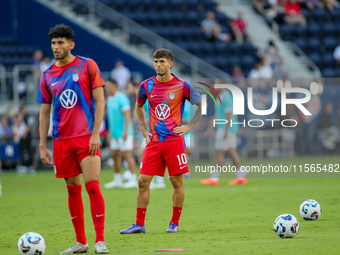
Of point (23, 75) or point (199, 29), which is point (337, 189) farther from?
point (199, 29)

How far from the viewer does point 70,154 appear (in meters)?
6.00

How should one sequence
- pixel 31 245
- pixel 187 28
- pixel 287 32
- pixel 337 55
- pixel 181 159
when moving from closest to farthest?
pixel 31 245 → pixel 181 159 → pixel 337 55 → pixel 187 28 → pixel 287 32

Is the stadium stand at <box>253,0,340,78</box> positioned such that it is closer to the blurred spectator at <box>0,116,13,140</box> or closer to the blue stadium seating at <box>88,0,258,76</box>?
the blue stadium seating at <box>88,0,258,76</box>

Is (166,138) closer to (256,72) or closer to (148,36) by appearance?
(256,72)

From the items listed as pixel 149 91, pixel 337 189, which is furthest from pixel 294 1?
pixel 149 91

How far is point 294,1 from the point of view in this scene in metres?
28.2

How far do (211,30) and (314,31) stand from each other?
5.57 metres

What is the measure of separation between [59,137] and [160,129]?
189cm

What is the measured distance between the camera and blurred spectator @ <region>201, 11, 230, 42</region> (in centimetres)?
2611

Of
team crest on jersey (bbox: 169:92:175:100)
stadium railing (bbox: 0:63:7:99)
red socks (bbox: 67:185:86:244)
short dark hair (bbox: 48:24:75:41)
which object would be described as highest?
stadium railing (bbox: 0:63:7:99)

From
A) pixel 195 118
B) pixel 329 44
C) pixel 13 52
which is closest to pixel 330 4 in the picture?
pixel 329 44

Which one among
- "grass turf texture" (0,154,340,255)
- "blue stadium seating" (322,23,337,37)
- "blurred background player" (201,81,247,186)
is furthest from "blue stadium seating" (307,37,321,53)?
"blurred background player" (201,81,247,186)

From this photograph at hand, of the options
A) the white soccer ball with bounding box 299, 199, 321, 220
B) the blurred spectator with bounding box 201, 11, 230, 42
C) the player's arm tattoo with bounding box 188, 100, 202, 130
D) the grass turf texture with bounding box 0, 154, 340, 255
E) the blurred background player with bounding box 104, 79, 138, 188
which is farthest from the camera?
the blurred spectator with bounding box 201, 11, 230, 42

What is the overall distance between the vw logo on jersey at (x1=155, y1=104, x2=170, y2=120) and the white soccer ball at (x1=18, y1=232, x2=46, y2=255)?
255cm
